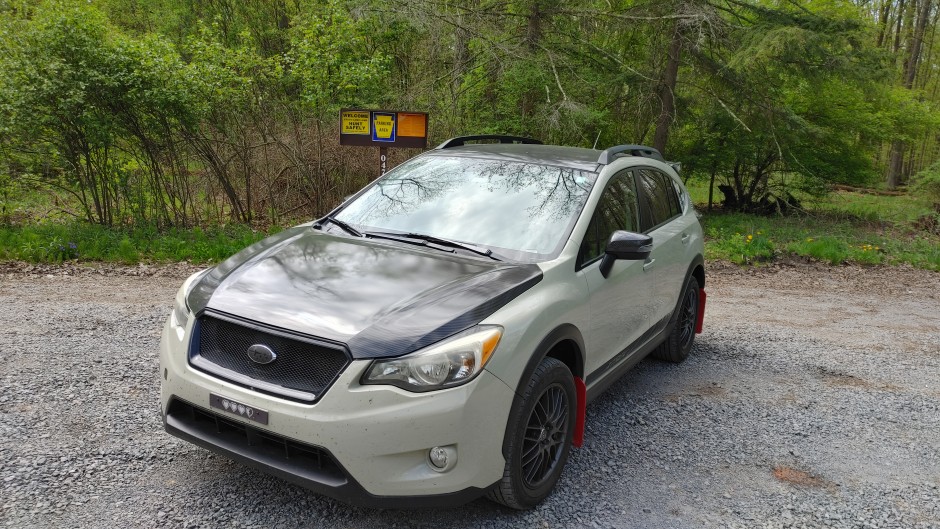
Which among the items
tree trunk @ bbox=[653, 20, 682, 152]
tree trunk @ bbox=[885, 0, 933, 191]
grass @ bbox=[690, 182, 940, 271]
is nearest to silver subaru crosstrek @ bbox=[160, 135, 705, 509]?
grass @ bbox=[690, 182, 940, 271]

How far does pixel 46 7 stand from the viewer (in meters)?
8.88

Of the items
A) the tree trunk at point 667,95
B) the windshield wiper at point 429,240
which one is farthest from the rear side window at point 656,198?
the tree trunk at point 667,95

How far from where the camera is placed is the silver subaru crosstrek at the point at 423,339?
9.08ft

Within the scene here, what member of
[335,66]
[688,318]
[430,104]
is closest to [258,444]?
[688,318]

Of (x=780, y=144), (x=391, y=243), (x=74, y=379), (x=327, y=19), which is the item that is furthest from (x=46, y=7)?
(x=780, y=144)

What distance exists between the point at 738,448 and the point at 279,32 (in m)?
22.1

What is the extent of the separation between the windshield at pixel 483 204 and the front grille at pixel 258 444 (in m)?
1.46

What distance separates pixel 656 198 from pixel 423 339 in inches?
114

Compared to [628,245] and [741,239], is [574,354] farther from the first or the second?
[741,239]

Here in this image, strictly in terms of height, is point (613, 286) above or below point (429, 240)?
below

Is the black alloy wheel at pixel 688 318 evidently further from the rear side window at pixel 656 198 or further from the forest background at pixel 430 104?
the forest background at pixel 430 104

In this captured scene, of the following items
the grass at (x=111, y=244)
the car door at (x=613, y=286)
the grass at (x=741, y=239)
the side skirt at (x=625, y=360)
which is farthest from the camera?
the grass at (x=741, y=239)

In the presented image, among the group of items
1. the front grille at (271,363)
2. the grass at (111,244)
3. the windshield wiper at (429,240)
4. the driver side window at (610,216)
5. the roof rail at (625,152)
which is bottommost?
the grass at (111,244)

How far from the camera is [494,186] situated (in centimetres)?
426
